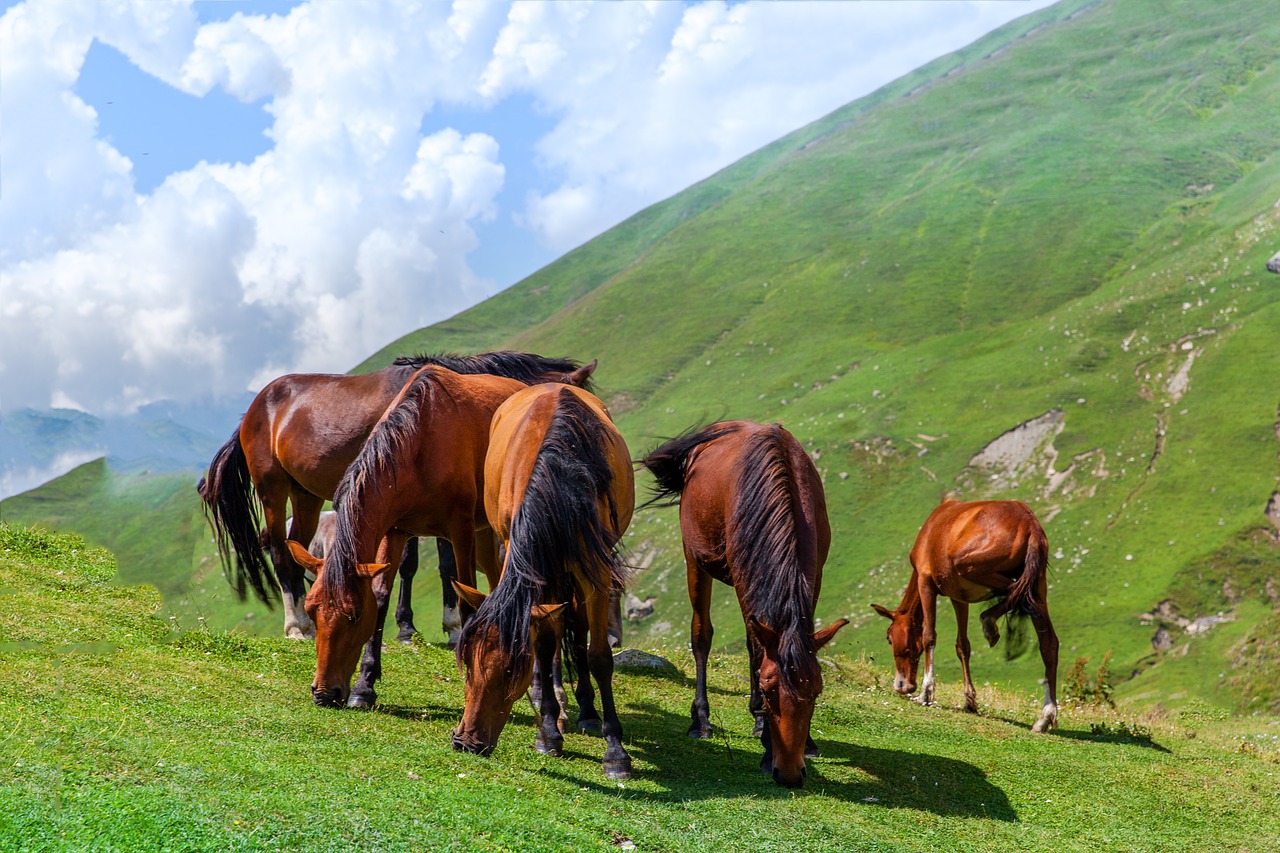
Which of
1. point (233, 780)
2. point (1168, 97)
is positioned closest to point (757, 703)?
point (233, 780)

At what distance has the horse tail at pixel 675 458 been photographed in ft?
40.5

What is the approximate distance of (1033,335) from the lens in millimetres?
90375

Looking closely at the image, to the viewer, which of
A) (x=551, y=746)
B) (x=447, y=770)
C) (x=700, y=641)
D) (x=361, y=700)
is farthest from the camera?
(x=700, y=641)

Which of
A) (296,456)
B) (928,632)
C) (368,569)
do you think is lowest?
(928,632)

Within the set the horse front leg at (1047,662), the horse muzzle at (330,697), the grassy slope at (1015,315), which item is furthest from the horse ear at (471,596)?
the grassy slope at (1015,315)

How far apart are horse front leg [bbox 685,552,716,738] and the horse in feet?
7.94

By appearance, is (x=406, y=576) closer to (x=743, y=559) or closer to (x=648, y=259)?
(x=743, y=559)

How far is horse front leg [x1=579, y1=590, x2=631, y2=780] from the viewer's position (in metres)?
8.53

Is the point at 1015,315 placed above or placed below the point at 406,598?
above

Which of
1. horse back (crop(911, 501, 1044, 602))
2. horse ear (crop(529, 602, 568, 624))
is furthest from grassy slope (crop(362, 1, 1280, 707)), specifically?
horse ear (crop(529, 602, 568, 624))

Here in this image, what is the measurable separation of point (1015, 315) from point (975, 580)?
97099mm

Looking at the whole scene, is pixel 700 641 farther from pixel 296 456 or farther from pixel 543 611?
pixel 296 456

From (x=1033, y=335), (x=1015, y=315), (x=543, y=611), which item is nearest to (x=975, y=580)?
(x=543, y=611)

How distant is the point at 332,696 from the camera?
9.63m
